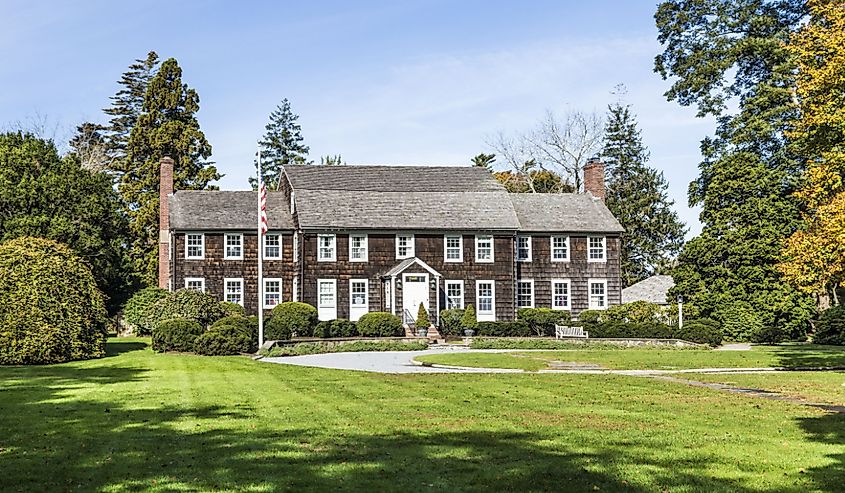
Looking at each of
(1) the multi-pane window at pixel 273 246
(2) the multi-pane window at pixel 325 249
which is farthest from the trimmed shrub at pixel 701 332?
(1) the multi-pane window at pixel 273 246

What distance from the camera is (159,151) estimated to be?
59.5 m

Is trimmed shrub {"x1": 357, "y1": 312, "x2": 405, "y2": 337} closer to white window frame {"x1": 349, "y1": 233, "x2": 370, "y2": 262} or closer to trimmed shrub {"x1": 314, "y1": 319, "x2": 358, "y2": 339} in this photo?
trimmed shrub {"x1": 314, "y1": 319, "x2": 358, "y2": 339}

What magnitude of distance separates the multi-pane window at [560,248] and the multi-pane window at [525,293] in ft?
6.37

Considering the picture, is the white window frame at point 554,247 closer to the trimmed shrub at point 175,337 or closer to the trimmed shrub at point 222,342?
the trimmed shrub at point 222,342

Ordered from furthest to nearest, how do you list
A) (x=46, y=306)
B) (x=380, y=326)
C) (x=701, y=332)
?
(x=380, y=326), (x=701, y=332), (x=46, y=306)

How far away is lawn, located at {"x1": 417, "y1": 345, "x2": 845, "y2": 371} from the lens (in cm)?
2617

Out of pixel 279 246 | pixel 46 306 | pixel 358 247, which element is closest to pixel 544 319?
pixel 358 247

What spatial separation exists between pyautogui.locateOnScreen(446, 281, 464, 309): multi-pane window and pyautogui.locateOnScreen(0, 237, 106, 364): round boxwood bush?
20.0m

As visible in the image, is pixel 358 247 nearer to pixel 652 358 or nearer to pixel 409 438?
pixel 652 358

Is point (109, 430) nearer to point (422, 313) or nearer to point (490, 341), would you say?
point (490, 341)

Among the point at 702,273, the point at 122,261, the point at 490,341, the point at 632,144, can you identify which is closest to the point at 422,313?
the point at 490,341

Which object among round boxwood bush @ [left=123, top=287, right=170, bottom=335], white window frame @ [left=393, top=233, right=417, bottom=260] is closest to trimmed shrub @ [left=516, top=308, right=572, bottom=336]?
white window frame @ [left=393, top=233, right=417, bottom=260]

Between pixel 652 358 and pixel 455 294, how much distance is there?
18406mm

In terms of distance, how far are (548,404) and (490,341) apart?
22.6m
